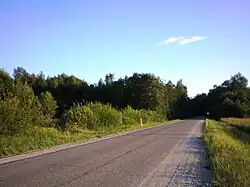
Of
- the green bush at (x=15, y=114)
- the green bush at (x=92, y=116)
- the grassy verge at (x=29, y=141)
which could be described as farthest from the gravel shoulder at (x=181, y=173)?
→ the green bush at (x=92, y=116)

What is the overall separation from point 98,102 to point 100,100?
2493 inches

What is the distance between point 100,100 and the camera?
10656 centimetres

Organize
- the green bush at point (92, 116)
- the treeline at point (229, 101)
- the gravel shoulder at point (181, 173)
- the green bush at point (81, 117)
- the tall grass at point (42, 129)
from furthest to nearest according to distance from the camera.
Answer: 1. the treeline at point (229, 101)
2. the green bush at point (92, 116)
3. the green bush at point (81, 117)
4. the tall grass at point (42, 129)
5. the gravel shoulder at point (181, 173)

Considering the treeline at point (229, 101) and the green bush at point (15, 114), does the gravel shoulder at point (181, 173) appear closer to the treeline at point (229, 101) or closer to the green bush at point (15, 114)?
the green bush at point (15, 114)

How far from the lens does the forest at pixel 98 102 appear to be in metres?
20.7

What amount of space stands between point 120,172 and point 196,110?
164 metres

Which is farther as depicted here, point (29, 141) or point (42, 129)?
point (42, 129)

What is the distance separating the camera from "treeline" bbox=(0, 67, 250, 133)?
2170 centimetres

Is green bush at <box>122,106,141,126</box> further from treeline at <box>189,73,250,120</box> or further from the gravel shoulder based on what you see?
treeline at <box>189,73,250,120</box>

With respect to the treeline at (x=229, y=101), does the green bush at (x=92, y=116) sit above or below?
below

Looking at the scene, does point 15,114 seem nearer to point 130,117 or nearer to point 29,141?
point 29,141

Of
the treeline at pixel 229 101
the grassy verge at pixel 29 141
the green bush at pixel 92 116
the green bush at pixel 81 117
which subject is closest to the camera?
the grassy verge at pixel 29 141

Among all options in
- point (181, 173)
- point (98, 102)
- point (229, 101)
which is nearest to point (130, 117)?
point (98, 102)

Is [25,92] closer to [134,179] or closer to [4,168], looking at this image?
[4,168]
